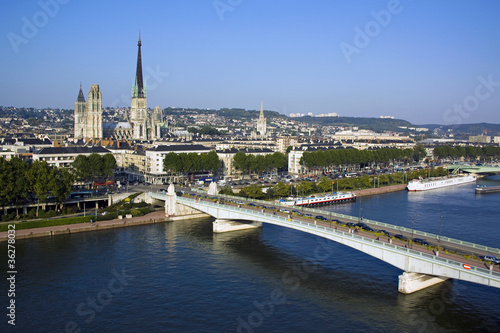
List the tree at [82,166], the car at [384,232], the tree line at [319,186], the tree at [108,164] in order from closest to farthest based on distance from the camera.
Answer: the car at [384,232], the tree line at [319,186], the tree at [82,166], the tree at [108,164]

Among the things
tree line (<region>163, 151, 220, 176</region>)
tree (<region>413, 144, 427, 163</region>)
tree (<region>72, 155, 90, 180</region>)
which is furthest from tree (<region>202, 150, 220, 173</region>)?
tree (<region>413, 144, 427, 163</region>)

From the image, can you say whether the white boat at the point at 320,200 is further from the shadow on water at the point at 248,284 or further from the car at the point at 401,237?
the car at the point at 401,237

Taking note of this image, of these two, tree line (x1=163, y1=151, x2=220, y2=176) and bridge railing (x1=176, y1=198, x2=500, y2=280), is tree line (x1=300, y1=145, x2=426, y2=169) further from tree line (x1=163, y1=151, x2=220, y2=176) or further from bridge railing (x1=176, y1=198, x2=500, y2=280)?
bridge railing (x1=176, y1=198, x2=500, y2=280)

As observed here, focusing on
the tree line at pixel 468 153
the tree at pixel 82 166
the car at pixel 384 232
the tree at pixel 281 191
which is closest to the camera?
the car at pixel 384 232

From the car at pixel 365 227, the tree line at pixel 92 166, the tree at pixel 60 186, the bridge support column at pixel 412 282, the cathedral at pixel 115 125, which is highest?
the cathedral at pixel 115 125

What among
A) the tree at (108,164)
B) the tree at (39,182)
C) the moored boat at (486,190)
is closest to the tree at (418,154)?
the moored boat at (486,190)

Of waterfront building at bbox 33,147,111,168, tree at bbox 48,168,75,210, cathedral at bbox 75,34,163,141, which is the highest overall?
cathedral at bbox 75,34,163,141

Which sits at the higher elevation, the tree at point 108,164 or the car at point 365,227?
the tree at point 108,164
